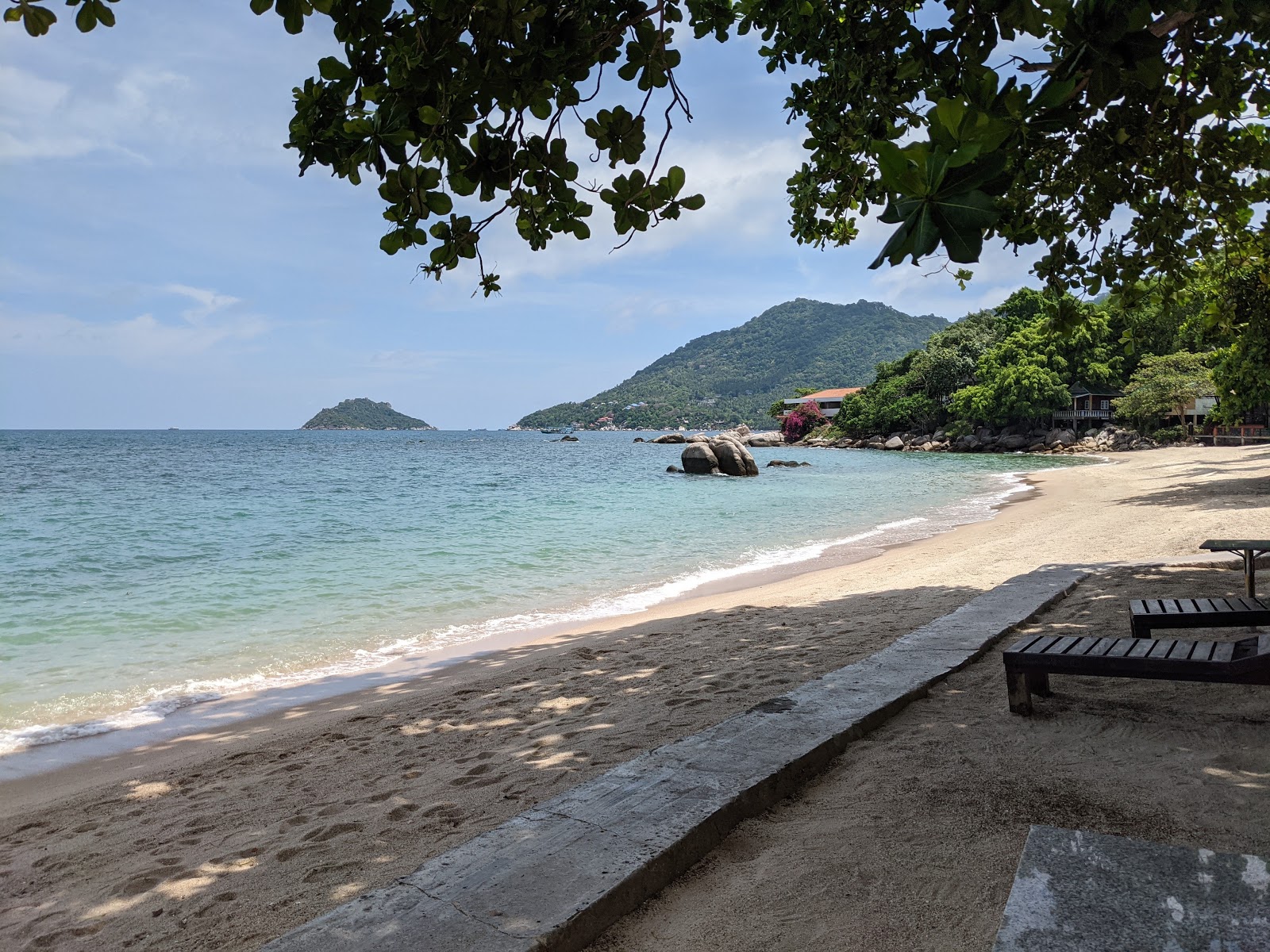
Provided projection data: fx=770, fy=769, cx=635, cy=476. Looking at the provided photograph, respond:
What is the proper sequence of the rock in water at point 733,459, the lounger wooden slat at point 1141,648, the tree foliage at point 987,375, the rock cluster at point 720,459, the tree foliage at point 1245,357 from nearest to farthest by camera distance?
the lounger wooden slat at point 1141,648 < the tree foliage at point 1245,357 < the rock in water at point 733,459 < the rock cluster at point 720,459 < the tree foliage at point 987,375

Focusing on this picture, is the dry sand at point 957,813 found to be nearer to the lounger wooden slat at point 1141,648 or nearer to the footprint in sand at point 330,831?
the lounger wooden slat at point 1141,648

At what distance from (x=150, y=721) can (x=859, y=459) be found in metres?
48.2

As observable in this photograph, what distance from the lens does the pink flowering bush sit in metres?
85.5

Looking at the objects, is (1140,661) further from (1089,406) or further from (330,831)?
(1089,406)

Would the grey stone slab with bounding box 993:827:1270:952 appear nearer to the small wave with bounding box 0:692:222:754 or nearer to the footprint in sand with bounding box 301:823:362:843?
the footprint in sand with bounding box 301:823:362:843

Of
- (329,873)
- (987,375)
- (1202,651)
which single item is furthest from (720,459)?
(329,873)

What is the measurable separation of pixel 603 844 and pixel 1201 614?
162 inches

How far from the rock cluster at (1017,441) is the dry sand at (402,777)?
48229mm

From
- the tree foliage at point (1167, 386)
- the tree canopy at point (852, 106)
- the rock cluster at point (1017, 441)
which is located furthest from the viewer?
the rock cluster at point (1017, 441)

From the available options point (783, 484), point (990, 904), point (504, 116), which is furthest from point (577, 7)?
point (783, 484)

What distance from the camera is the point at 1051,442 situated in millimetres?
53062

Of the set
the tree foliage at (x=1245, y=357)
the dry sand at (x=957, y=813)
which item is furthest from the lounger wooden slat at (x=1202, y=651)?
the tree foliage at (x=1245, y=357)

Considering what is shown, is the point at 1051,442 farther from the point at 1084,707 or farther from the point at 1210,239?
the point at 1084,707

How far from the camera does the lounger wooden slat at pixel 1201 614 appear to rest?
15.0 feet
